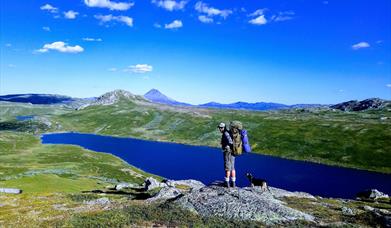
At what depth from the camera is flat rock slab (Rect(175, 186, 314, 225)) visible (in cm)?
3559

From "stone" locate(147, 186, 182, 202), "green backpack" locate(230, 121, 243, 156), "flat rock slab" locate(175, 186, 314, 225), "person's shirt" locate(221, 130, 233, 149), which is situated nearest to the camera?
"flat rock slab" locate(175, 186, 314, 225)

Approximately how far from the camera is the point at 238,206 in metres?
37.2

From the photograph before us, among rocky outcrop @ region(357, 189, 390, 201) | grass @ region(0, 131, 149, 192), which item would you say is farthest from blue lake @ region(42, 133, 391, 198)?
rocky outcrop @ region(357, 189, 390, 201)

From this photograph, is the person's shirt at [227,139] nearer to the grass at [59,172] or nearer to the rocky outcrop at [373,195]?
the rocky outcrop at [373,195]

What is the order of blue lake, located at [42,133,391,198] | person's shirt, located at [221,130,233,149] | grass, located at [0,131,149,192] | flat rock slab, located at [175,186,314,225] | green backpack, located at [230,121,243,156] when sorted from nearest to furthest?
flat rock slab, located at [175,186,314,225]
green backpack, located at [230,121,243,156]
person's shirt, located at [221,130,233,149]
grass, located at [0,131,149,192]
blue lake, located at [42,133,391,198]

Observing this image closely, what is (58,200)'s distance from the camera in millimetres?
54656

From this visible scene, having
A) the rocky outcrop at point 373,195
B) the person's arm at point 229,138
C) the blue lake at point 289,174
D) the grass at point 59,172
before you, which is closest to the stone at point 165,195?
the person's arm at point 229,138

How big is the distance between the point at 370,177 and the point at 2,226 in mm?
158682

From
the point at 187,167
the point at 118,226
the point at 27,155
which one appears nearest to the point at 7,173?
the point at 27,155

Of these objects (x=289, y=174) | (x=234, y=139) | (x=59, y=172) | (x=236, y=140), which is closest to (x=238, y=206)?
(x=236, y=140)

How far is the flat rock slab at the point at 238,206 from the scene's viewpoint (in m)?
35.6

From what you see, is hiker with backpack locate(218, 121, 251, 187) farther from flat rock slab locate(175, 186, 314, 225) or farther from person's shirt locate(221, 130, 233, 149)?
flat rock slab locate(175, 186, 314, 225)

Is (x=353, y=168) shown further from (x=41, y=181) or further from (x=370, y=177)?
(x=41, y=181)

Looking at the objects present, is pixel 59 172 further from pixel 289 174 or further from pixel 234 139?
pixel 234 139
